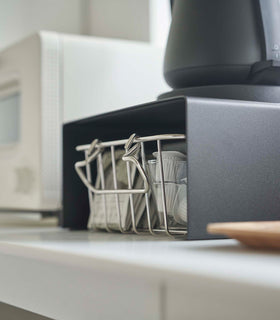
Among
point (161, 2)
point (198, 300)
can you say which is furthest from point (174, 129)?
point (161, 2)

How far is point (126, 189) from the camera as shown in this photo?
880 mm

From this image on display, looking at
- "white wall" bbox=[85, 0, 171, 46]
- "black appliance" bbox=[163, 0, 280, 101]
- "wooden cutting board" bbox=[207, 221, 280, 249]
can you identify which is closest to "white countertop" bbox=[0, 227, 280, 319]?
"wooden cutting board" bbox=[207, 221, 280, 249]

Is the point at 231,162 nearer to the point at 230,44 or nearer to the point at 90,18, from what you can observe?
the point at 230,44

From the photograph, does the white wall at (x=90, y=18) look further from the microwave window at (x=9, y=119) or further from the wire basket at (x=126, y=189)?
the wire basket at (x=126, y=189)

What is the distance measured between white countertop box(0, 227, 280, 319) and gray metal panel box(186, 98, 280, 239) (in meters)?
0.05

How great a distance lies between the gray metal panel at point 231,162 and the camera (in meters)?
0.72

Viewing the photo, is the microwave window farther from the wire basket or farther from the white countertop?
the white countertop

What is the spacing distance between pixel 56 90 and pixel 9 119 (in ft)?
0.70

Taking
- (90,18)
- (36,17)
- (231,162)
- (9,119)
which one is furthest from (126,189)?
(36,17)

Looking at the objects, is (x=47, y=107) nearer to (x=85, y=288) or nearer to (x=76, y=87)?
(x=76, y=87)

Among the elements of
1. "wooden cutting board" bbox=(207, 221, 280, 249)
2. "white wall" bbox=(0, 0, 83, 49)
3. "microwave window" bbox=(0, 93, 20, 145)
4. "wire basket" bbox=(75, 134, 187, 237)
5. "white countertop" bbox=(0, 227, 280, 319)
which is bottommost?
"white countertop" bbox=(0, 227, 280, 319)

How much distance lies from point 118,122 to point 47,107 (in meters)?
0.33

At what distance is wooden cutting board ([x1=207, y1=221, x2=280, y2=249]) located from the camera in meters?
0.56

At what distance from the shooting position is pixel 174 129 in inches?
38.3
